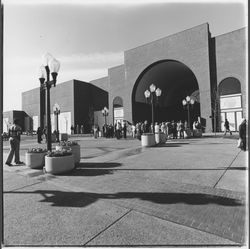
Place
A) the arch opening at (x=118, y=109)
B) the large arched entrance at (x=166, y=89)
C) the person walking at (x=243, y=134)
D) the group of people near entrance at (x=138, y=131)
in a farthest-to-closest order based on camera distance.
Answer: the arch opening at (x=118, y=109) → the large arched entrance at (x=166, y=89) → the group of people near entrance at (x=138, y=131) → the person walking at (x=243, y=134)

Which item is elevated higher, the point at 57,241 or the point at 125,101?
the point at 125,101

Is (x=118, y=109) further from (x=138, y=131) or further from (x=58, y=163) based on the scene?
(x=58, y=163)

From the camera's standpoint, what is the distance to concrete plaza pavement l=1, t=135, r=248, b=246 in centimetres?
261

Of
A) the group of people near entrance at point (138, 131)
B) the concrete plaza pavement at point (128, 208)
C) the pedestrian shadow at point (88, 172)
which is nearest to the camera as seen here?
the concrete plaza pavement at point (128, 208)

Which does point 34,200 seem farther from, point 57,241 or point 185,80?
point 185,80

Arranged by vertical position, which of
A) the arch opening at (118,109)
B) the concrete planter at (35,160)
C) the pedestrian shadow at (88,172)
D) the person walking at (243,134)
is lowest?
the pedestrian shadow at (88,172)

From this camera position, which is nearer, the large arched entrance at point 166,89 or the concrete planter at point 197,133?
the concrete planter at point 197,133

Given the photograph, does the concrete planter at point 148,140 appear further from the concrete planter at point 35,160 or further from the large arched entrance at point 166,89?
the large arched entrance at point 166,89

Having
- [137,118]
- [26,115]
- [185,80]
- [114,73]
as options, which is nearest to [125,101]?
[137,118]

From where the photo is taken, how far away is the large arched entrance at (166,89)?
→ 30812 millimetres

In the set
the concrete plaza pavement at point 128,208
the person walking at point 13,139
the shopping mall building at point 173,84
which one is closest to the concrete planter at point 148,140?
the concrete plaza pavement at point 128,208

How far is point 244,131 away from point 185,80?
33.6 meters

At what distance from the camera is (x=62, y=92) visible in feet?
149

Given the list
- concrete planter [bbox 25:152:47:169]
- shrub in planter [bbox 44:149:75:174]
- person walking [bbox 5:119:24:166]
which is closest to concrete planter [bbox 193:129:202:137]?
shrub in planter [bbox 44:149:75:174]
